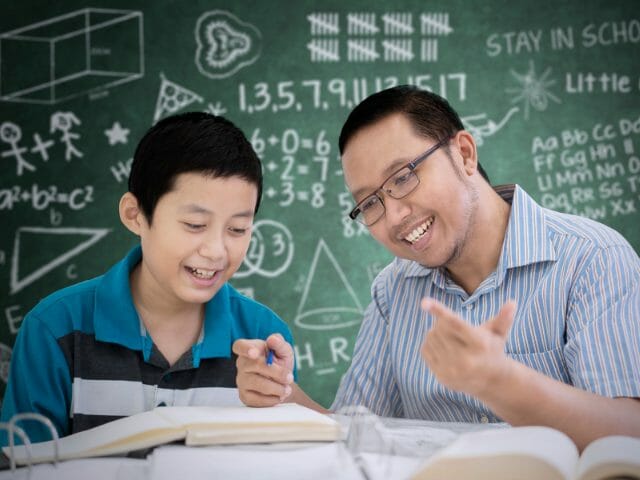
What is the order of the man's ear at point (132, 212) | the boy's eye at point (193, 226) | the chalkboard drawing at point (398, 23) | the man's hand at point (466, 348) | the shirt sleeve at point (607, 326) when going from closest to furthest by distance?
the man's hand at point (466, 348)
the shirt sleeve at point (607, 326)
the boy's eye at point (193, 226)
the man's ear at point (132, 212)
the chalkboard drawing at point (398, 23)

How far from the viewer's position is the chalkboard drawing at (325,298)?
303 centimetres

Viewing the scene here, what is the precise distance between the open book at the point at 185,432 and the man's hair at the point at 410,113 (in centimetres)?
69

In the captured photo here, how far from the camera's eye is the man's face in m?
1.41

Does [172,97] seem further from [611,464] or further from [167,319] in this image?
[611,464]

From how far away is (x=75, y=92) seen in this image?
2.97m

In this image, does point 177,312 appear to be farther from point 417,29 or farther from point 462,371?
point 417,29

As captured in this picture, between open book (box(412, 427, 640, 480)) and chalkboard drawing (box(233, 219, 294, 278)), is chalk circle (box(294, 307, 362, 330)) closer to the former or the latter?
chalkboard drawing (box(233, 219, 294, 278))

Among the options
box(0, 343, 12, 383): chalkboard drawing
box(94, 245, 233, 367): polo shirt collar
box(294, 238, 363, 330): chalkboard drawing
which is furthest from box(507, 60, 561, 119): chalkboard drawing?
box(0, 343, 12, 383): chalkboard drawing

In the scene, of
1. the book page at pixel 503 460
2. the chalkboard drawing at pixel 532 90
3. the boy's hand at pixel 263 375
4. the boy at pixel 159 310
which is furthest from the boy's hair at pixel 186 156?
the chalkboard drawing at pixel 532 90

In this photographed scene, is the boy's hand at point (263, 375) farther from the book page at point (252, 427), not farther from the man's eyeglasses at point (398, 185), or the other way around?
the man's eyeglasses at point (398, 185)

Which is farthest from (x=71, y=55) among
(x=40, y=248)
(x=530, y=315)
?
(x=530, y=315)

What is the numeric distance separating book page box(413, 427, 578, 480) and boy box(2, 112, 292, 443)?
0.75m

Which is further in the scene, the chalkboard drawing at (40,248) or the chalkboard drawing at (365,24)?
the chalkboard drawing at (365,24)

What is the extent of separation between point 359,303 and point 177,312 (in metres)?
1.66
